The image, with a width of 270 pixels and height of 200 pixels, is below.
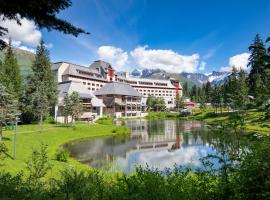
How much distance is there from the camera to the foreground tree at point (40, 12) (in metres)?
4.71

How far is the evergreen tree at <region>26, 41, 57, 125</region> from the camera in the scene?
47.7 meters

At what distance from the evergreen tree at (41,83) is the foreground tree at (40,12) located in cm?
4404

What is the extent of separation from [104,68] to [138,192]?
102m

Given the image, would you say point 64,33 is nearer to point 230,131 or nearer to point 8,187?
point 230,131

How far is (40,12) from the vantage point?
195 inches

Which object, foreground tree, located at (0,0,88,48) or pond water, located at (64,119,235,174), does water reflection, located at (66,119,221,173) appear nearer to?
pond water, located at (64,119,235,174)

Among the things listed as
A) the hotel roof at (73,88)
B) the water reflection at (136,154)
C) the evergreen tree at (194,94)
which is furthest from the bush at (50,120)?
the evergreen tree at (194,94)

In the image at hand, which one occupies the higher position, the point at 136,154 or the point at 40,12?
the point at 40,12

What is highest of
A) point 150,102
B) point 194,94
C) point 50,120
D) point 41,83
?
point 194,94

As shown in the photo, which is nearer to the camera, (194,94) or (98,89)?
(98,89)

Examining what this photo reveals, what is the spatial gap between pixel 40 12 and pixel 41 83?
46964 mm

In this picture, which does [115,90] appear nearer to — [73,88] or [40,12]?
[73,88]

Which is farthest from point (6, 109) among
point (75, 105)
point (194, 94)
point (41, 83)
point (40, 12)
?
point (194, 94)

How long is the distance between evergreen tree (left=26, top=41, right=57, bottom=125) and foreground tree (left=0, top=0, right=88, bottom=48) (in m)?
44.0
